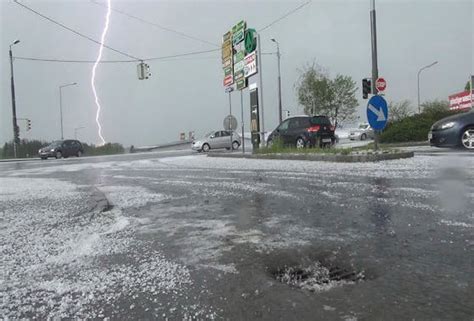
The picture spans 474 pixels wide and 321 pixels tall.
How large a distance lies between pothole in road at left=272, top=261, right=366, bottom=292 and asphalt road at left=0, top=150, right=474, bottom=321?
0.01 metres

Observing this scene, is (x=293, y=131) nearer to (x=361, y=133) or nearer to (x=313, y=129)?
(x=313, y=129)

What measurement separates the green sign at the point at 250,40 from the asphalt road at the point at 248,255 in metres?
13.1

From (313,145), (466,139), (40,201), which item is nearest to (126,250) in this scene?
(40,201)

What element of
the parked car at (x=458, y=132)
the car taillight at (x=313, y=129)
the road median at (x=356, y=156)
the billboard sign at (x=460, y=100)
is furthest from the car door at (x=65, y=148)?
the billboard sign at (x=460, y=100)

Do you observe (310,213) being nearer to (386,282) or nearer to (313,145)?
(386,282)

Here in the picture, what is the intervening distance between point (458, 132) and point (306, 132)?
24.0 feet

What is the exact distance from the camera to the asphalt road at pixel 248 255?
8.63 ft

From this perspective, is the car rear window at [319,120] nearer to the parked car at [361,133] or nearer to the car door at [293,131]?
the car door at [293,131]

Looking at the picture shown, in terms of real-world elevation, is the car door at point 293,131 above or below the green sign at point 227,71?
below

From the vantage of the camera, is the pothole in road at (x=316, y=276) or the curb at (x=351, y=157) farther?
the curb at (x=351, y=157)

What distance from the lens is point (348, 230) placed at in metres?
4.28

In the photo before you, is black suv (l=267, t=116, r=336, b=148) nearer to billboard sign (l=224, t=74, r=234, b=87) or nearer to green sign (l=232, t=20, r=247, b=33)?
billboard sign (l=224, t=74, r=234, b=87)

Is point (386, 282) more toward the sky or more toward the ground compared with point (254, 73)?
more toward the ground

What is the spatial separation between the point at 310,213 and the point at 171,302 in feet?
9.14
